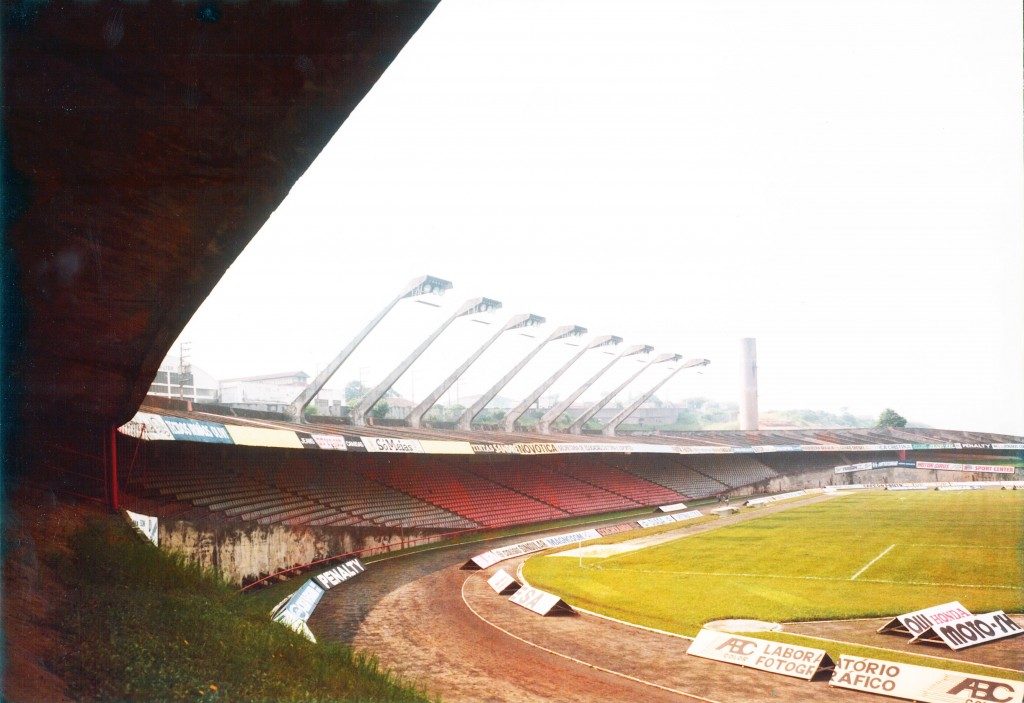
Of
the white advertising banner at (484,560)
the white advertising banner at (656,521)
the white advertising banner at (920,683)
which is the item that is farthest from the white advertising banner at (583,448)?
the white advertising banner at (920,683)

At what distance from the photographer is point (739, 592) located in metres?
19.5

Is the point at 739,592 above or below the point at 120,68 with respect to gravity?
below

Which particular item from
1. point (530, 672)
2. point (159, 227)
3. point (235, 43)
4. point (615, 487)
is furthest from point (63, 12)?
point (615, 487)

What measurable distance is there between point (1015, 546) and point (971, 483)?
3832 cm

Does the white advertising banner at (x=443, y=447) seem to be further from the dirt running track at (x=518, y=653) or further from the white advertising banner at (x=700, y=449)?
the white advertising banner at (x=700, y=449)

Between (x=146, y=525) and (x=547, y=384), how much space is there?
36266 mm

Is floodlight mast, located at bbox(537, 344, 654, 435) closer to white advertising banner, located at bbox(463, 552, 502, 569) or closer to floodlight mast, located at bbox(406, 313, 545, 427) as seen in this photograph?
floodlight mast, located at bbox(406, 313, 545, 427)

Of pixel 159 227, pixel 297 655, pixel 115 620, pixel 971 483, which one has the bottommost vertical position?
pixel 971 483

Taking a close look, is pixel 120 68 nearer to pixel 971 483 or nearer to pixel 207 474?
pixel 207 474

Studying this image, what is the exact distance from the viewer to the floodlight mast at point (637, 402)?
6122 cm

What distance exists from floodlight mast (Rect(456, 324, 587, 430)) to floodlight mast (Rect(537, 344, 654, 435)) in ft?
25.0

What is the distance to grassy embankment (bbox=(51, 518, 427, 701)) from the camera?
6750 mm

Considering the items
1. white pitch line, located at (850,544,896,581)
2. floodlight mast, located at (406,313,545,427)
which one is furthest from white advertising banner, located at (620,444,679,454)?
white pitch line, located at (850,544,896,581)

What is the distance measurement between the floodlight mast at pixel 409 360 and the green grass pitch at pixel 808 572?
13935 mm
